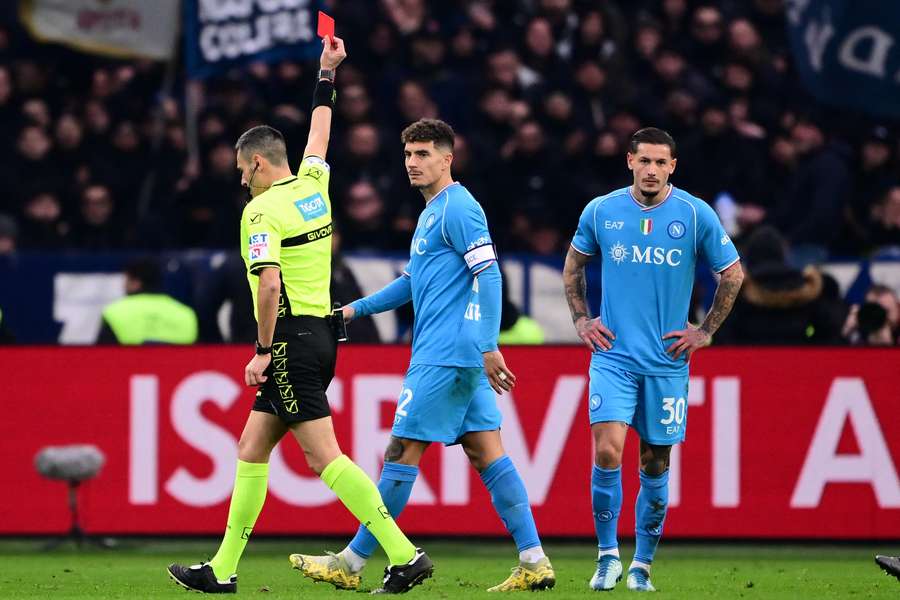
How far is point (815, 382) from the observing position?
1240 centimetres

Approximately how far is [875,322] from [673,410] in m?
4.41

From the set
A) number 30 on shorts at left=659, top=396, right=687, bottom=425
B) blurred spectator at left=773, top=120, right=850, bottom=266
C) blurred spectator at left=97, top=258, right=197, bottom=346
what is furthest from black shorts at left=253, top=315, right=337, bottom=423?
blurred spectator at left=773, top=120, right=850, bottom=266

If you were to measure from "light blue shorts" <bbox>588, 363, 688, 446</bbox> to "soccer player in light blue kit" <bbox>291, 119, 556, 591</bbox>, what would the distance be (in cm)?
57

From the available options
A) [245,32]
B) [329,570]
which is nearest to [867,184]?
[245,32]

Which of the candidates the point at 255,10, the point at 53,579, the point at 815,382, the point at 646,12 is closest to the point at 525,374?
the point at 815,382

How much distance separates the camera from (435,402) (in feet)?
29.6

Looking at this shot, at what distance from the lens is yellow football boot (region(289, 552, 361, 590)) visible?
9.06 metres

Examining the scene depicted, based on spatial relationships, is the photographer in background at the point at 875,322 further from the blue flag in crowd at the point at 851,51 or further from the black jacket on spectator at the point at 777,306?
the blue flag in crowd at the point at 851,51

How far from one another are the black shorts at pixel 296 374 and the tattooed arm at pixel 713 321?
1821 mm

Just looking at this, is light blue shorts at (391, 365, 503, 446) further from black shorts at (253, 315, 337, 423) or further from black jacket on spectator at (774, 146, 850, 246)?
black jacket on spectator at (774, 146, 850, 246)

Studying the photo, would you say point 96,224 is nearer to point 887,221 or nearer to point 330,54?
point 887,221

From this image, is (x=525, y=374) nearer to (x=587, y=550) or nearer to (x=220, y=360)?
(x=587, y=550)

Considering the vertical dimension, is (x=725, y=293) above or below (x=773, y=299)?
above

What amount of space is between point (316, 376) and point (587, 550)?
4167 mm
